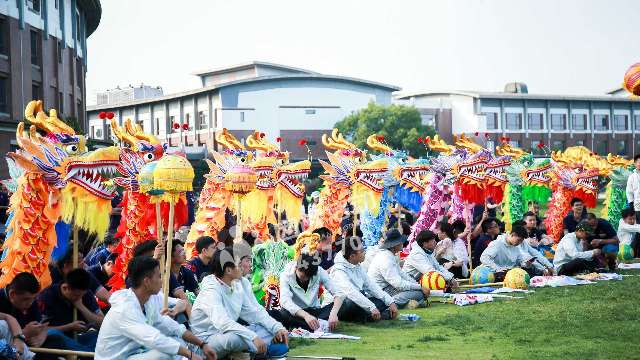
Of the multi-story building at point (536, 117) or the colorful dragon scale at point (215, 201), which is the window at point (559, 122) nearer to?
the multi-story building at point (536, 117)

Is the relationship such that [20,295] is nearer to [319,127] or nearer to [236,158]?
[236,158]

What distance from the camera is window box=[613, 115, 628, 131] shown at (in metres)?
53.0

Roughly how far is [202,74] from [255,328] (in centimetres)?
4715

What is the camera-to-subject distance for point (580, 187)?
16.2 meters

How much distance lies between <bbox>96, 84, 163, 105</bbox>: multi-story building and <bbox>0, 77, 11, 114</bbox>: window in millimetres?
27526

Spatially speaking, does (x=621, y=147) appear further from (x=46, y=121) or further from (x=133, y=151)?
(x=46, y=121)

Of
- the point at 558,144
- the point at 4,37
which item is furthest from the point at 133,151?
the point at 558,144

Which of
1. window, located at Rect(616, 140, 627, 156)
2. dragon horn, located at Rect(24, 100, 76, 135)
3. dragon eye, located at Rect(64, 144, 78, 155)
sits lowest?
dragon eye, located at Rect(64, 144, 78, 155)

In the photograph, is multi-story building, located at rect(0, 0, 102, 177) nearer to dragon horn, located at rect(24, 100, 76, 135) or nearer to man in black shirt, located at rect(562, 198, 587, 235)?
man in black shirt, located at rect(562, 198, 587, 235)

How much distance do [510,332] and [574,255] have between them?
472cm

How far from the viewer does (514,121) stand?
50812 mm

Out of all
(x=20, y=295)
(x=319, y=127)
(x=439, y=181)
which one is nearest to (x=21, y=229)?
(x=20, y=295)

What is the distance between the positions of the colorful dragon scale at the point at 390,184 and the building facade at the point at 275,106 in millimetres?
29512

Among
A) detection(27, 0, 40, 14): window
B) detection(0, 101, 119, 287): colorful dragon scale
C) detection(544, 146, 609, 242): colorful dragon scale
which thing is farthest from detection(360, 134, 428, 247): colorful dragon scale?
detection(27, 0, 40, 14): window
